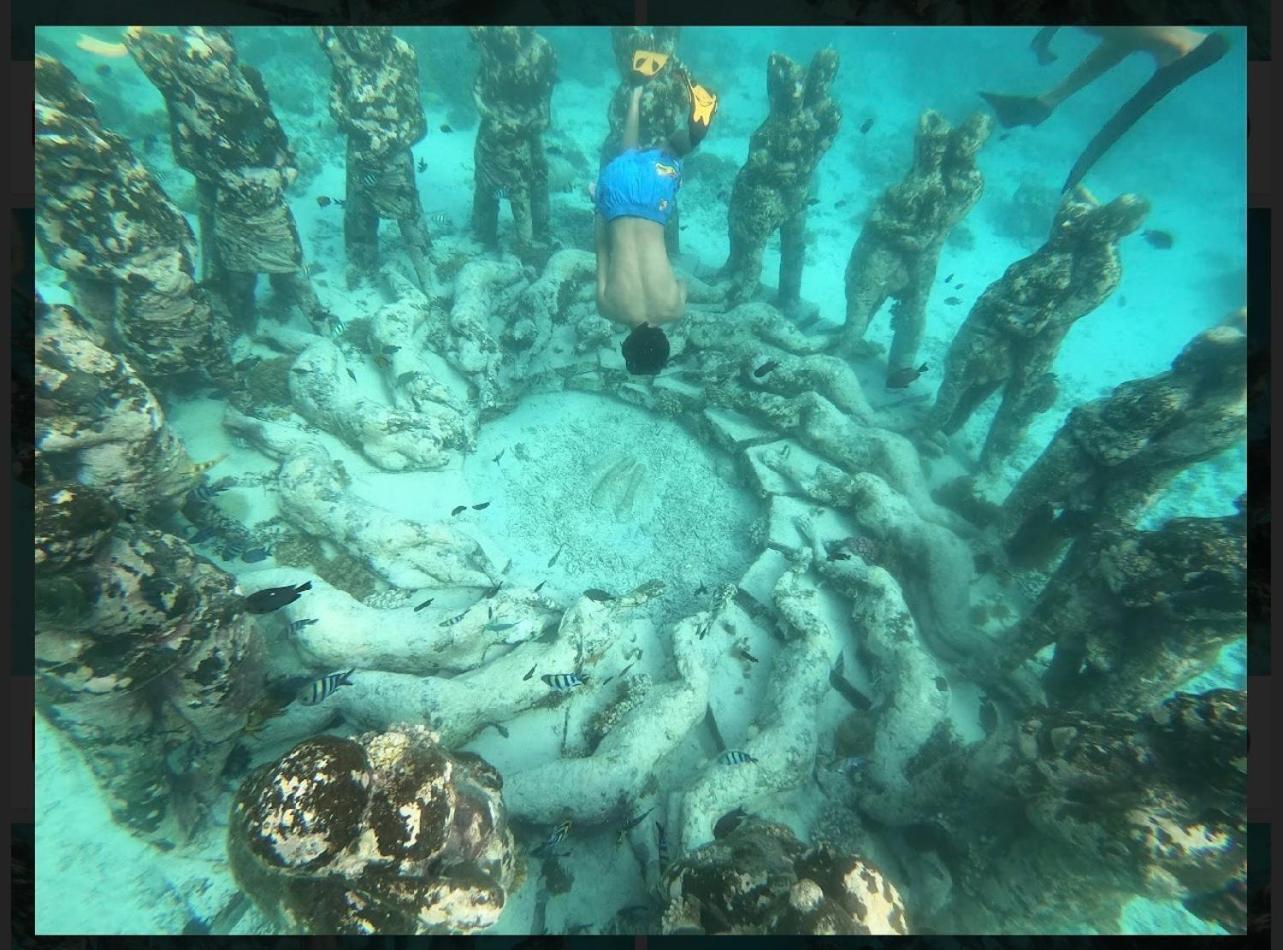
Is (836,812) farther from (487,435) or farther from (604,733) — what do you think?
(487,435)

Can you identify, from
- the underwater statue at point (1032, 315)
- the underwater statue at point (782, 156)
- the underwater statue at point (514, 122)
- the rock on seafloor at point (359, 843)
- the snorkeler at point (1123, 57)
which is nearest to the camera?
the rock on seafloor at point (359, 843)

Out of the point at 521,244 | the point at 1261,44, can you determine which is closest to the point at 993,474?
the point at 1261,44

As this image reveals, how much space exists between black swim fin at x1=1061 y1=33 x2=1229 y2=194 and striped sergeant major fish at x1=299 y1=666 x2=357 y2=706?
1756cm

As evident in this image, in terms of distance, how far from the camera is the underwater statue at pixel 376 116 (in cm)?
880

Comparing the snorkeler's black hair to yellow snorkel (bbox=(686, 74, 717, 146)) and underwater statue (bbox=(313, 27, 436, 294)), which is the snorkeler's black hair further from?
underwater statue (bbox=(313, 27, 436, 294))

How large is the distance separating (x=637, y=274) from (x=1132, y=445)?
20.4 feet

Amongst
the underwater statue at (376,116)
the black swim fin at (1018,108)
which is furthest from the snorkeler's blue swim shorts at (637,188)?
the black swim fin at (1018,108)

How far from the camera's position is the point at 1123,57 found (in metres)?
12.9

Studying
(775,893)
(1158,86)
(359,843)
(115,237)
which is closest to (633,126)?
(115,237)

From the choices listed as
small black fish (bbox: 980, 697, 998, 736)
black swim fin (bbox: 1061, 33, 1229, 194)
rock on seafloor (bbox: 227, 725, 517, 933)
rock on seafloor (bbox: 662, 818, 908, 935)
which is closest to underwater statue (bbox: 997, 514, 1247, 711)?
small black fish (bbox: 980, 697, 998, 736)

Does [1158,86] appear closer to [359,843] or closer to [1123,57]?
[1123,57]

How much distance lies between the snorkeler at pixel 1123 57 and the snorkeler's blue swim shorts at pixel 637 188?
35.1 feet

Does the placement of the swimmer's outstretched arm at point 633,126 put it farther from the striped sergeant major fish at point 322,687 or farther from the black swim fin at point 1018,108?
the black swim fin at point 1018,108

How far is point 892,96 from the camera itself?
2834 centimetres
